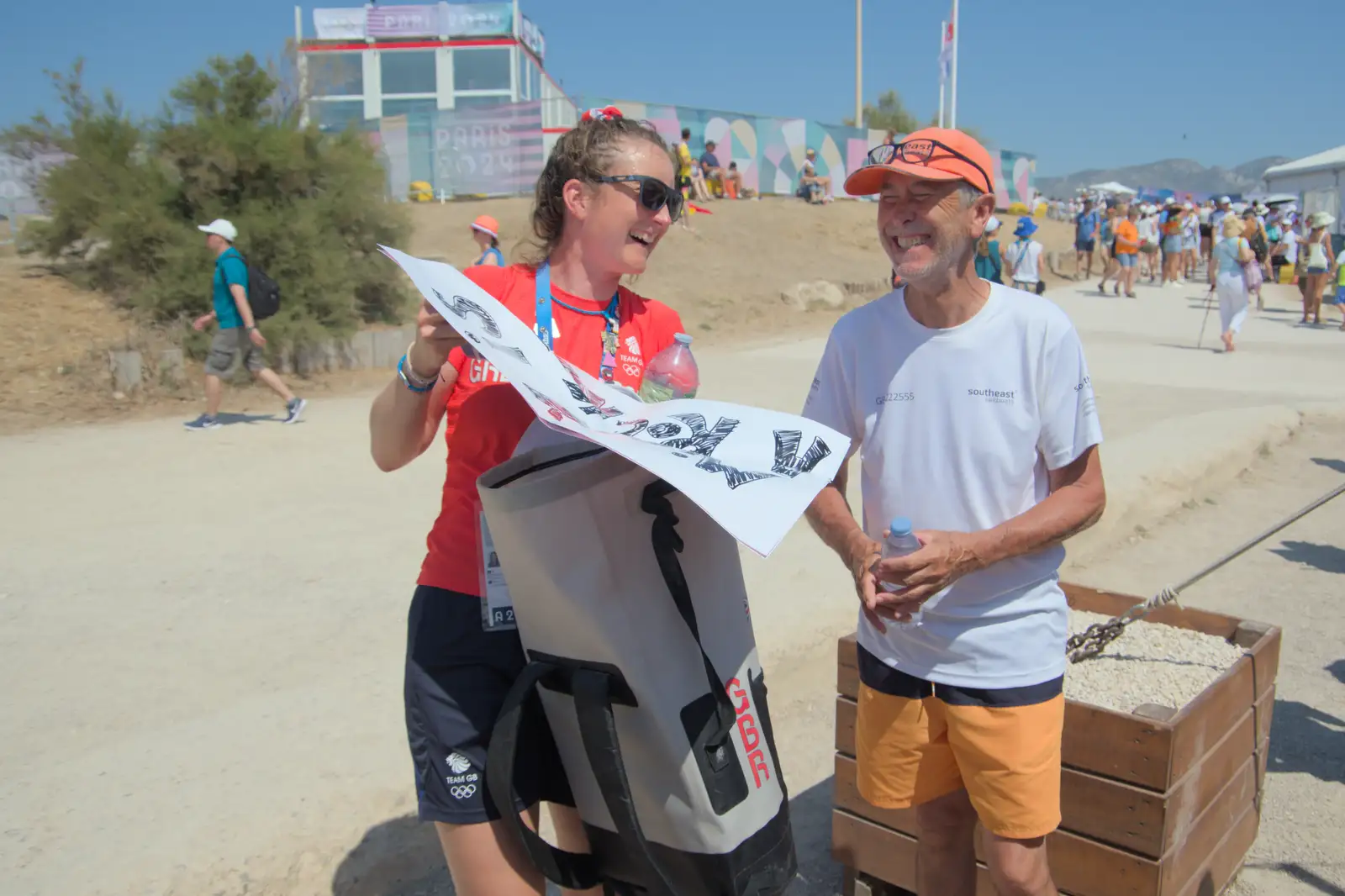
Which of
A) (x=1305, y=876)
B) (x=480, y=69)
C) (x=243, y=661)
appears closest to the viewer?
(x=1305, y=876)

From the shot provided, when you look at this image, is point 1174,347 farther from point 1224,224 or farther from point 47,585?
point 47,585

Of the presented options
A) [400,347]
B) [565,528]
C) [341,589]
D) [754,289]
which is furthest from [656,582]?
[754,289]

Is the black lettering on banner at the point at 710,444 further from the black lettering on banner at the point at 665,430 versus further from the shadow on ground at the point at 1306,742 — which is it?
the shadow on ground at the point at 1306,742

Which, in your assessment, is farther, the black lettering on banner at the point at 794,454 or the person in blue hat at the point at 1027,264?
the person in blue hat at the point at 1027,264

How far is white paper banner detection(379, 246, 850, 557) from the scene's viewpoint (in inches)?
62.4

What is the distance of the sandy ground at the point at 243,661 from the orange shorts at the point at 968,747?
107cm

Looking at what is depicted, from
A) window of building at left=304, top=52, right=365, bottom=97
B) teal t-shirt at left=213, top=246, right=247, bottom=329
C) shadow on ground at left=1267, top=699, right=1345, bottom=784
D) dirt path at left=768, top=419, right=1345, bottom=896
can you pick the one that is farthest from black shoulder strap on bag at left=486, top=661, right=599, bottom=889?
window of building at left=304, top=52, right=365, bottom=97

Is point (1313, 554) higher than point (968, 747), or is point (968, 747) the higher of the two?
point (968, 747)

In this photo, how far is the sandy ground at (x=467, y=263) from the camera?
11000mm

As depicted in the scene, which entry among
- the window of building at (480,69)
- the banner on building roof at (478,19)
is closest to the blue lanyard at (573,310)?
the window of building at (480,69)

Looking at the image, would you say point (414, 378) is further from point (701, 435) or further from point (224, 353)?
point (224, 353)

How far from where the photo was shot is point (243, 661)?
4691mm

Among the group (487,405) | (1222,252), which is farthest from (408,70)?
(487,405)

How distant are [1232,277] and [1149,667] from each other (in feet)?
43.8
